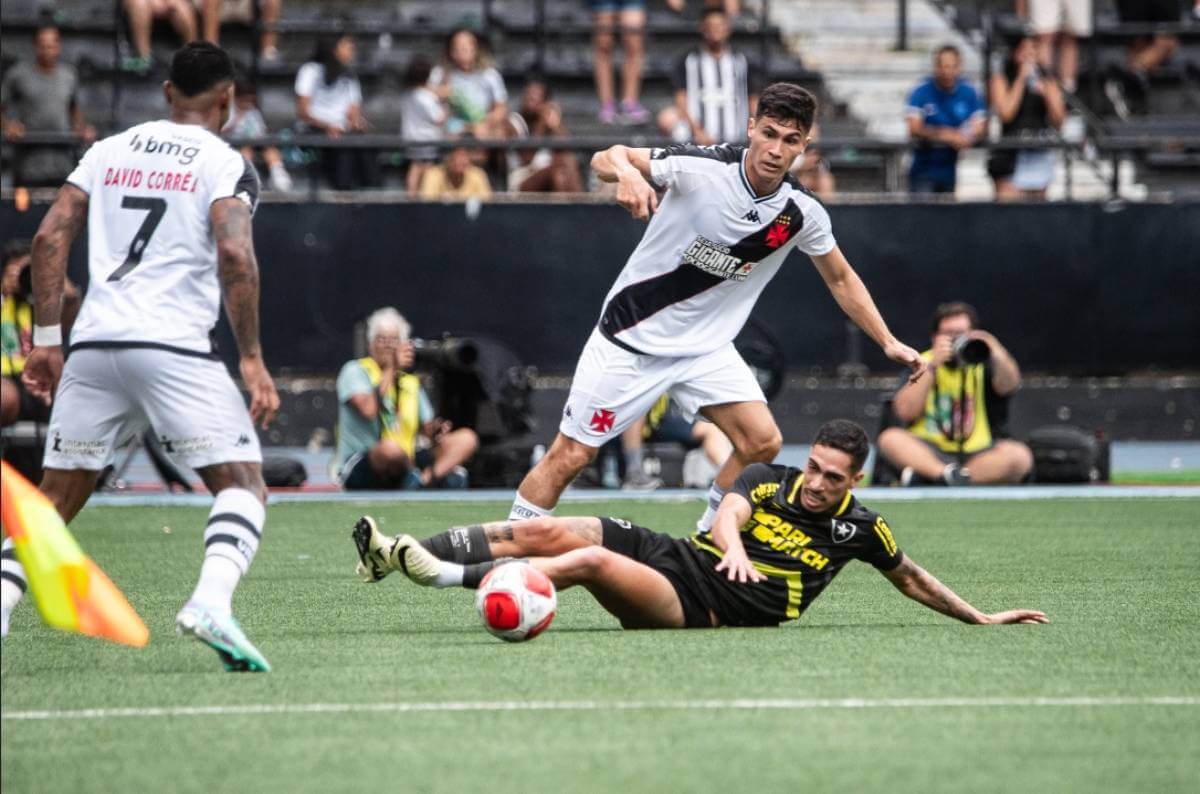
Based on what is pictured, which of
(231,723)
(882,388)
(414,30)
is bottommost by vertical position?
(882,388)

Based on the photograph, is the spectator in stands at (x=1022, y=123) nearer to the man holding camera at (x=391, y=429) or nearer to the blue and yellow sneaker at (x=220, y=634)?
the man holding camera at (x=391, y=429)

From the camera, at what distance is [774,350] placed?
608 inches

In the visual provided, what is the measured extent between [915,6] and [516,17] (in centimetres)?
503

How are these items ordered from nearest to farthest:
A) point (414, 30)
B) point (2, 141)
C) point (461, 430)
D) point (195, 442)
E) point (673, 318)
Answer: point (195, 442) < point (673, 318) < point (461, 430) < point (2, 141) < point (414, 30)

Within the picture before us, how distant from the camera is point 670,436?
15.3 meters

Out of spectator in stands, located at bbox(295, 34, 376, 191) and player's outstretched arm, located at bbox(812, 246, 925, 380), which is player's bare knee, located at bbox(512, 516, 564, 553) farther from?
spectator in stands, located at bbox(295, 34, 376, 191)

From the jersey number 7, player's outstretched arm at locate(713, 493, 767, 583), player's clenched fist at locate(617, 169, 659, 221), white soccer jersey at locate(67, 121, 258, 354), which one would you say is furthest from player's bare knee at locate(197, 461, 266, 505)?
player's clenched fist at locate(617, 169, 659, 221)

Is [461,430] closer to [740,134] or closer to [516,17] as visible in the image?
[740,134]

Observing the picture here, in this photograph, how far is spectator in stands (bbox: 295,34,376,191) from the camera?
17969 mm

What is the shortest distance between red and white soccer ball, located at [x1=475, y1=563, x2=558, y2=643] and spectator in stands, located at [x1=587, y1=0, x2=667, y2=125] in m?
13.1

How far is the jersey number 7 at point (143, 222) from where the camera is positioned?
627 centimetres

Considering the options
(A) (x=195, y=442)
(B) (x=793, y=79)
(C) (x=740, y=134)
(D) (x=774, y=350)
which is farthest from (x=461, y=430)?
(A) (x=195, y=442)

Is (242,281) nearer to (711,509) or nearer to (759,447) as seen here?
(711,509)

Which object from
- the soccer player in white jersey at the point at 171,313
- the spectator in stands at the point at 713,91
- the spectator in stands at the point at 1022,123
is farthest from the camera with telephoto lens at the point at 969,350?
the soccer player in white jersey at the point at 171,313
